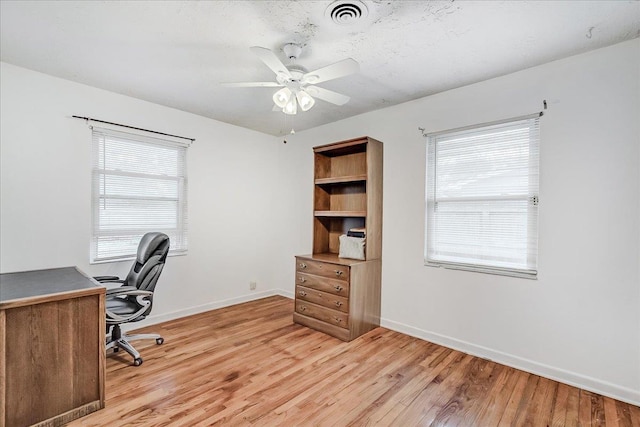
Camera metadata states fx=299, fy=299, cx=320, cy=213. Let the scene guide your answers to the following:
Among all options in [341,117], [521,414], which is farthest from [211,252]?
[521,414]

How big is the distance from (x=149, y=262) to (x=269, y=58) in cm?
203

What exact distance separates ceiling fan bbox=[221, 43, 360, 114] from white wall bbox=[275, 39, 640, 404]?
3.68 feet

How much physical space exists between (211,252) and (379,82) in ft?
9.56

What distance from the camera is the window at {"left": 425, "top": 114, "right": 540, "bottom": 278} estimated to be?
2543 mm

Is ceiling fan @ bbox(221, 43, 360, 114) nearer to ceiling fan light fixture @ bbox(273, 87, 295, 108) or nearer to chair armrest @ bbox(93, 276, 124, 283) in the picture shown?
ceiling fan light fixture @ bbox(273, 87, 295, 108)

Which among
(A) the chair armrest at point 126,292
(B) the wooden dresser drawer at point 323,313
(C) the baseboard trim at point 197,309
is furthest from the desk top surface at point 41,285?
(B) the wooden dresser drawer at point 323,313

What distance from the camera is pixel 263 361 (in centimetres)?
263

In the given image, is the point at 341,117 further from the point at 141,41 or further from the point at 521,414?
the point at 521,414

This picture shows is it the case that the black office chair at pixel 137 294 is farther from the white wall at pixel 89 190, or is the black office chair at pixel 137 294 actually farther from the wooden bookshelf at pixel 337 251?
the wooden bookshelf at pixel 337 251

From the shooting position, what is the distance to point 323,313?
329 cm

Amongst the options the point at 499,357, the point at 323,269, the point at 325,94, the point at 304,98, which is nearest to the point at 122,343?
the point at 323,269

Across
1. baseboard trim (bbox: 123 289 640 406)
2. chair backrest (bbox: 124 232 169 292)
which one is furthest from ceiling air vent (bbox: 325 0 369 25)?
baseboard trim (bbox: 123 289 640 406)

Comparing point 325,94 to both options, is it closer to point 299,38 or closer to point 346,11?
point 299,38

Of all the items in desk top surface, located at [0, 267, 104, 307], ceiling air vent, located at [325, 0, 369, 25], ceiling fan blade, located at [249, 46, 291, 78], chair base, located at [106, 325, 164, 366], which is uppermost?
ceiling air vent, located at [325, 0, 369, 25]
